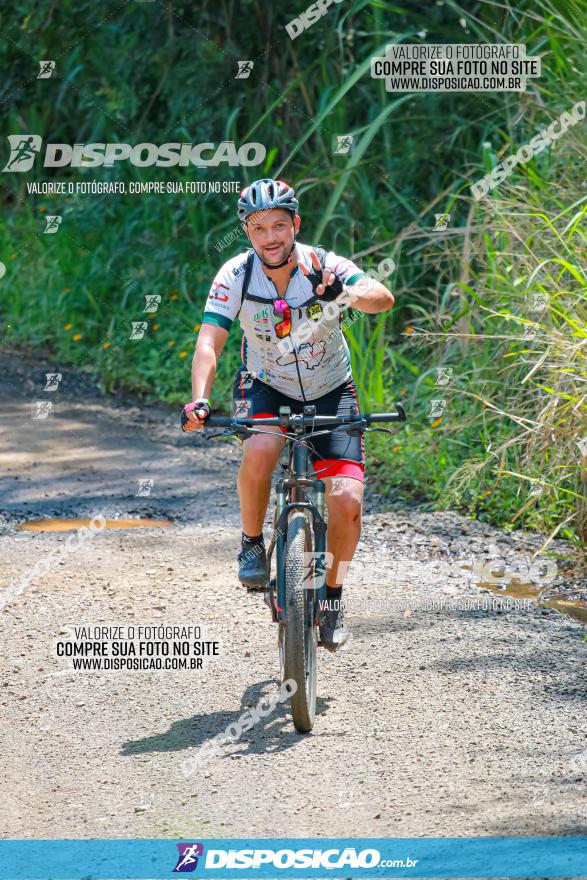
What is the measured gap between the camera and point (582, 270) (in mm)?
7926

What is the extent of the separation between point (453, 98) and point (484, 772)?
7746 millimetres

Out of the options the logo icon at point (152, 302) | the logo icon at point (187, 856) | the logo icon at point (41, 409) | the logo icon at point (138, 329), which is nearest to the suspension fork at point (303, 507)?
the logo icon at point (187, 856)

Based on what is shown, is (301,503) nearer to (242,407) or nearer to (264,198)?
(242,407)

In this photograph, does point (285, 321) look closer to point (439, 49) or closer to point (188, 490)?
point (188, 490)

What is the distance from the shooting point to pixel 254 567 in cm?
542

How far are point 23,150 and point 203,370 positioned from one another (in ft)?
37.2

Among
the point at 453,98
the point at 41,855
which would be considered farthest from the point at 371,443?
the point at 41,855

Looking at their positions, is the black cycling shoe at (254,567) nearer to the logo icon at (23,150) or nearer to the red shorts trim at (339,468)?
the red shorts trim at (339,468)

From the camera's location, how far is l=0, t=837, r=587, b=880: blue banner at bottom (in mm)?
3982

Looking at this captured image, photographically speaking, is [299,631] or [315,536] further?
[315,536]

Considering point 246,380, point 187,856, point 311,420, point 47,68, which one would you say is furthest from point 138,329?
point 187,856

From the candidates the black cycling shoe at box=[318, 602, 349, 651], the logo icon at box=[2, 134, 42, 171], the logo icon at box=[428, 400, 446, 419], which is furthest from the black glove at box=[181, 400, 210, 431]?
the logo icon at box=[2, 134, 42, 171]

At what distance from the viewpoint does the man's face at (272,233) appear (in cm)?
524

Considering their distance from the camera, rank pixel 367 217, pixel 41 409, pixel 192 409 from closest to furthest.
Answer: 1. pixel 192 409
2. pixel 367 217
3. pixel 41 409
